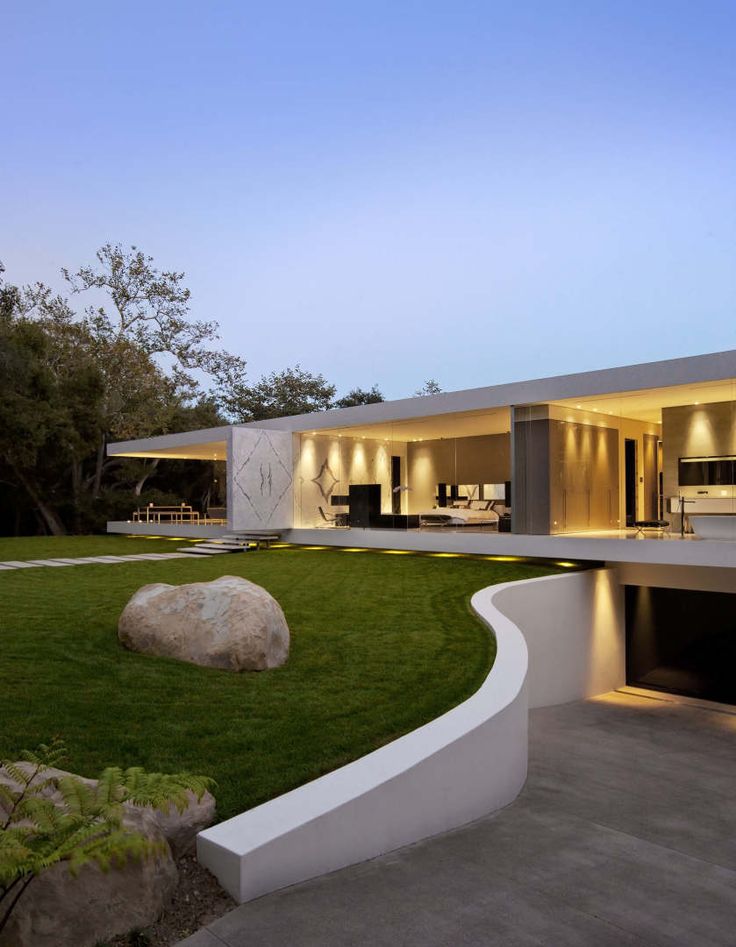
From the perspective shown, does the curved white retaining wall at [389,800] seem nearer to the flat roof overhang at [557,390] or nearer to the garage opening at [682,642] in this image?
the flat roof overhang at [557,390]

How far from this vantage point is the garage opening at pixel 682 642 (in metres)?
14.0

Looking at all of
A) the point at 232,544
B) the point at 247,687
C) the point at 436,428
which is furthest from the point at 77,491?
the point at 247,687

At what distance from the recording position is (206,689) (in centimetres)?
593

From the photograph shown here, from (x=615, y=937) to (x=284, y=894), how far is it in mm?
1575

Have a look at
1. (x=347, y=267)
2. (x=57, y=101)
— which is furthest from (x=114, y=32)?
(x=347, y=267)

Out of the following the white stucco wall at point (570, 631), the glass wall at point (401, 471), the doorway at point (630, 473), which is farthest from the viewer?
the glass wall at point (401, 471)

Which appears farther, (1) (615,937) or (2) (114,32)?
(2) (114,32)

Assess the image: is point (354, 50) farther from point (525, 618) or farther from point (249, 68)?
point (525, 618)

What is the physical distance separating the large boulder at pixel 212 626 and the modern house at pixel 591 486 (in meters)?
7.56

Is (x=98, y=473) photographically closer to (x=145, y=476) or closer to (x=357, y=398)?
(x=145, y=476)

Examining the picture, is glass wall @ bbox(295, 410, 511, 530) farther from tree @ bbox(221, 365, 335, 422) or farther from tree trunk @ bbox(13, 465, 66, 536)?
tree @ bbox(221, 365, 335, 422)

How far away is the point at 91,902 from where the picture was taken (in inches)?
125

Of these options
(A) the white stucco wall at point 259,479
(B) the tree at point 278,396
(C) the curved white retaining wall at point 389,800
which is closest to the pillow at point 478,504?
(A) the white stucco wall at point 259,479

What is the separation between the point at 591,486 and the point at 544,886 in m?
10.7
